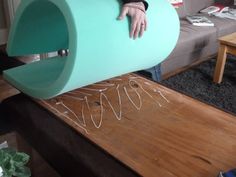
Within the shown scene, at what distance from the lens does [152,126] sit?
930mm

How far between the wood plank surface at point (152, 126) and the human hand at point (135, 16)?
24 cm

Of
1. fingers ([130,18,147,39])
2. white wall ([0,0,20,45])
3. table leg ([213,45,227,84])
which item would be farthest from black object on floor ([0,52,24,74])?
table leg ([213,45,227,84])

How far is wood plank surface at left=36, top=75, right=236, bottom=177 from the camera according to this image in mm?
775

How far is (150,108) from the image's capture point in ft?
3.37

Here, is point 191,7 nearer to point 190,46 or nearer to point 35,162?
point 190,46

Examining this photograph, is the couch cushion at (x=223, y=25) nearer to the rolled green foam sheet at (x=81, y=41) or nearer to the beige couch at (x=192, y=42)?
the beige couch at (x=192, y=42)

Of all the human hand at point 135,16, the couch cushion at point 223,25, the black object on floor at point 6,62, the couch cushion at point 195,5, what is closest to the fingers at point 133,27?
the human hand at point 135,16

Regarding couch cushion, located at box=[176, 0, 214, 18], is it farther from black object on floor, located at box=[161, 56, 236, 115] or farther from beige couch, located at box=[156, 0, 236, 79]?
black object on floor, located at box=[161, 56, 236, 115]

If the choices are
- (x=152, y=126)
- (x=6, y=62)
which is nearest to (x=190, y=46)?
Answer: (x=6, y=62)

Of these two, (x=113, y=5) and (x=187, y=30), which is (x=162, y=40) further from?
(x=187, y=30)

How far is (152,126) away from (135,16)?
14.3 inches

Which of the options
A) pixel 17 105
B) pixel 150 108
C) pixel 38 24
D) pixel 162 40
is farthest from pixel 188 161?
pixel 38 24

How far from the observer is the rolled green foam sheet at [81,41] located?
0.88 metres

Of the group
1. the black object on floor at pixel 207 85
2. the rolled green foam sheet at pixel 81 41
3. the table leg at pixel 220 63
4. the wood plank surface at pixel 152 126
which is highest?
the rolled green foam sheet at pixel 81 41
